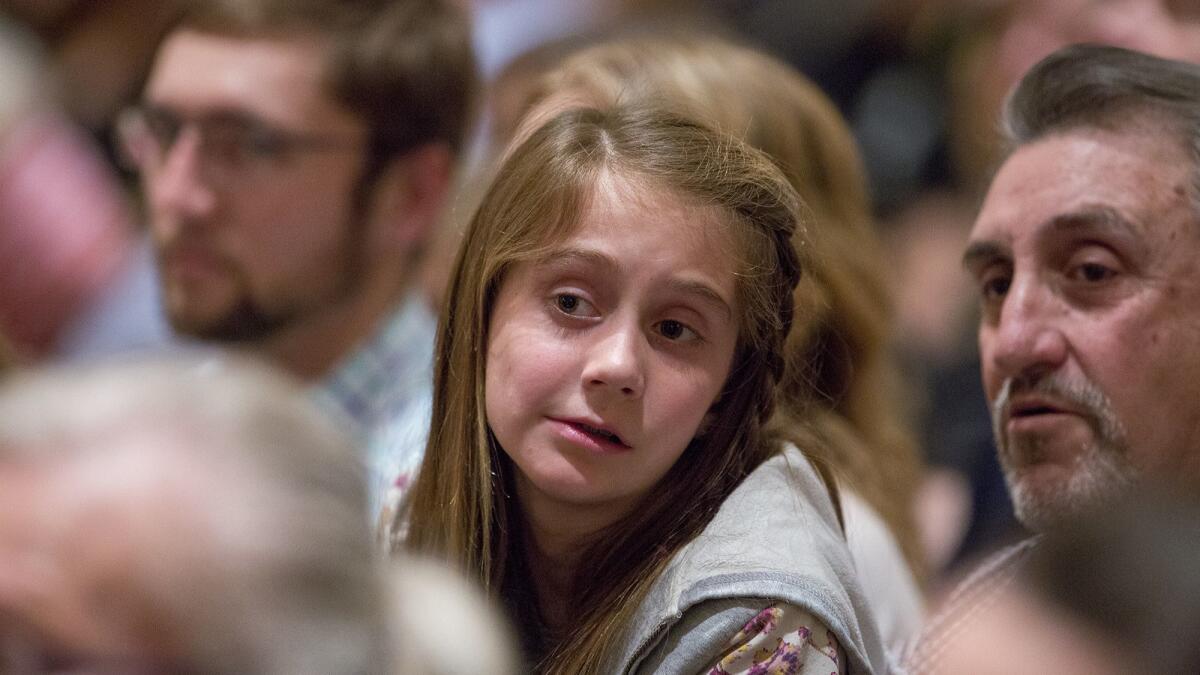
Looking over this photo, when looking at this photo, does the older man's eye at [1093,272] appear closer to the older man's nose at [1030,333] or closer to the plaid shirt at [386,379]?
the older man's nose at [1030,333]

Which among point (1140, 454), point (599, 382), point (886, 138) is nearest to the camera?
point (599, 382)

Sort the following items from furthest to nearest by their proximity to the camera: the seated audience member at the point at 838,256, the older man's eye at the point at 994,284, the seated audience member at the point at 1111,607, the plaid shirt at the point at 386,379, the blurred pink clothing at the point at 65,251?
the blurred pink clothing at the point at 65,251 < the plaid shirt at the point at 386,379 < the seated audience member at the point at 838,256 < the older man's eye at the point at 994,284 < the seated audience member at the point at 1111,607

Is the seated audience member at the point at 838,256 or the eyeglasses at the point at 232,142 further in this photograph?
the eyeglasses at the point at 232,142

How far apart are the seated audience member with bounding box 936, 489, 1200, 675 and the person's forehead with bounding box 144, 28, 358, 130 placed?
157 cm

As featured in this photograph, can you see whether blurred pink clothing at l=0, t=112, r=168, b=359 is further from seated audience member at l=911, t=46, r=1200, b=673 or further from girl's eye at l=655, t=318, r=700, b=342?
seated audience member at l=911, t=46, r=1200, b=673

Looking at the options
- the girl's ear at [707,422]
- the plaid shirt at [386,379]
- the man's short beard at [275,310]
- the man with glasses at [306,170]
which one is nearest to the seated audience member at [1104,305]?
the girl's ear at [707,422]

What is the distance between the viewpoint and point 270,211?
85.6 inches

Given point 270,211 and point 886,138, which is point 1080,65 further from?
point 886,138

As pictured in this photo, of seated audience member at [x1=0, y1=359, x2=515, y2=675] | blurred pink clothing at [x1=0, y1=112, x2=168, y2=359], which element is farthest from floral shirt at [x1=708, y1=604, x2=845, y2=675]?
blurred pink clothing at [x1=0, y1=112, x2=168, y2=359]

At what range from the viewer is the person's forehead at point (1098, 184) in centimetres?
135

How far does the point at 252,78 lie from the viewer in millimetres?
2158

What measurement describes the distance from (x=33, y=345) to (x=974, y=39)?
1.97m

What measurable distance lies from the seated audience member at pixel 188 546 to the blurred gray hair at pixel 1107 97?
0.84 metres

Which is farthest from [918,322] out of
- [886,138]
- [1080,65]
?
[1080,65]
